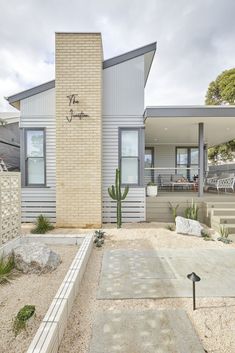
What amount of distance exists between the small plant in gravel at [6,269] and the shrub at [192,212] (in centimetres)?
537

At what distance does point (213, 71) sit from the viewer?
18234 millimetres

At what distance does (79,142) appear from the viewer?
7.04 metres

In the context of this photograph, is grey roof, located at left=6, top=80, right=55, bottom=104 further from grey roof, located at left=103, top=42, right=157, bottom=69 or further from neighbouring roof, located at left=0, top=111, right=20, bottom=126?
neighbouring roof, located at left=0, top=111, right=20, bottom=126

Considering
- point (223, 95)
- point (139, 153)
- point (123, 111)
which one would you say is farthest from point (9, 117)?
point (223, 95)

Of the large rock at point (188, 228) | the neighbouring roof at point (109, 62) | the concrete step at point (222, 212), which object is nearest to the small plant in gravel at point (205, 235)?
the large rock at point (188, 228)

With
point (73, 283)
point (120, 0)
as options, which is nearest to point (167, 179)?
point (120, 0)

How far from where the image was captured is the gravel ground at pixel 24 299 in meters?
2.15

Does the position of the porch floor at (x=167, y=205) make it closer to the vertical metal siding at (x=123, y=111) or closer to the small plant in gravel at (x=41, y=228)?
the vertical metal siding at (x=123, y=111)

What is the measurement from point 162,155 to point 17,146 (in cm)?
790

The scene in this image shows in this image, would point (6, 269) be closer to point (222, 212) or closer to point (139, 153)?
point (139, 153)

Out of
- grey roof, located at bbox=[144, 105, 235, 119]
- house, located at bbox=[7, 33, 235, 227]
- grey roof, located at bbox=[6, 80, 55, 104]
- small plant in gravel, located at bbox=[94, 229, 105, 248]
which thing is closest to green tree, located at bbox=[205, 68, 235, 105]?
house, located at bbox=[7, 33, 235, 227]

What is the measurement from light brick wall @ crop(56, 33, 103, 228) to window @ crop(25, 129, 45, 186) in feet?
3.66

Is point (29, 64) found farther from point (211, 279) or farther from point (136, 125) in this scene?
point (211, 279)

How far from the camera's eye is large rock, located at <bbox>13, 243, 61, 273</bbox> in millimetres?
3680
